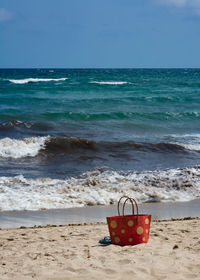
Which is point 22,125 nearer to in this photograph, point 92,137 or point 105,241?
point 92,137

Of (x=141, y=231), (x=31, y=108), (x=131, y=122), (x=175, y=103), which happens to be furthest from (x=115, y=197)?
(x=175, y=103)

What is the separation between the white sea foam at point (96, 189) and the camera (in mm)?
7930

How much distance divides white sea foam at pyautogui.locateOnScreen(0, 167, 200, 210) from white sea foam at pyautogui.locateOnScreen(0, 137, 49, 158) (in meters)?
2.91

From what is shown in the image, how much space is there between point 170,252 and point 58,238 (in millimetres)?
1469

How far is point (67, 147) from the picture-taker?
43.9 feet

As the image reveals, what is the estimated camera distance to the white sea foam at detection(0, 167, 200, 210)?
26.0 feet

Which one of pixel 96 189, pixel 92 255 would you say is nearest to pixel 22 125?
pixel 96 189

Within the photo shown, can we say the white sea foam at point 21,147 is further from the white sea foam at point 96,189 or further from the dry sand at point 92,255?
the dry sand at point 92,255

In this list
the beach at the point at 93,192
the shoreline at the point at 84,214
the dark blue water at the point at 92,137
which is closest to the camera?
the beach at the point at 93,192

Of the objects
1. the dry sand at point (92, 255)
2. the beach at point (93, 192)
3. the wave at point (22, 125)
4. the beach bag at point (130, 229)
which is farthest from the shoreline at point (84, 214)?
the wave at point (22, 125)

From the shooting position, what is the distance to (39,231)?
238 inches

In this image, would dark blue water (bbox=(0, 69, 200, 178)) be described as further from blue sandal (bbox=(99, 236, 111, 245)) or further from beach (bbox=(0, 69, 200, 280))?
blue sandal (bbox=(99, 236, 111, 245))

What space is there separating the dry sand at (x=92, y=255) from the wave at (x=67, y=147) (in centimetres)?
669

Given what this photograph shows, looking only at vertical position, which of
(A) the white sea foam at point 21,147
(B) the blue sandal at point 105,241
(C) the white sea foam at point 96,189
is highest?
(A) the white sea foam at point 21,147
